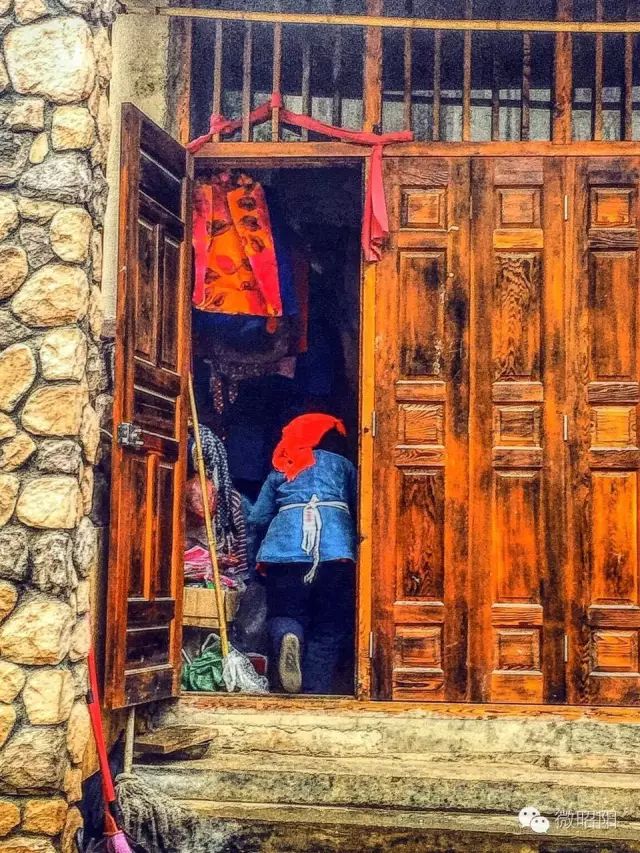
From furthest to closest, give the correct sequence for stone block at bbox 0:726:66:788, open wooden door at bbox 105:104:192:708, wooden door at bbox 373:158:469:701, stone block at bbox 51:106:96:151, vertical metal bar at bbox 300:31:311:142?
vertical metal bar at bbox 300:31:311:142 → wooden door at bbox 373:158:469:701 → open wooden door at bbox 105:104:192:708 → stone block at bbox 51:106:96:151 → stone block at bbox 0:726:66:788

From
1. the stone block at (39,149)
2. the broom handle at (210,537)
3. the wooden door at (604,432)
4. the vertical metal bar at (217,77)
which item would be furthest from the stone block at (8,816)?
the vertical metal bar at (217,77)

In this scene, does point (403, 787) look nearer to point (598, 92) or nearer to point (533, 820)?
point (533, 820)

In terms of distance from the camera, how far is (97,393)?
5.91 meters

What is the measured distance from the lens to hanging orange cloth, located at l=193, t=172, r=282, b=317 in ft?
24.1

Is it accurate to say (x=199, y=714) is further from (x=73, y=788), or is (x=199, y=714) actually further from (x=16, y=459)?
(x=16, y=459)

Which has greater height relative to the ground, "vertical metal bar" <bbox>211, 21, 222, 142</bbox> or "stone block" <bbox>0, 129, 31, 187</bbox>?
"vertical metal bar" <bbox>211, 21, 222, 142</bbox>

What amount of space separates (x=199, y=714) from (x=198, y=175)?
3.10 meters

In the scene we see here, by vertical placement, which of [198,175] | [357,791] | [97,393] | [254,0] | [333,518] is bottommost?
[357,791]

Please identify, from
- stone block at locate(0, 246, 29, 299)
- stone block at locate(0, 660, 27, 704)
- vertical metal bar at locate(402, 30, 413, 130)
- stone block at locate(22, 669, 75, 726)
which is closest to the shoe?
stone block at locate(22, 669, 75, 726)

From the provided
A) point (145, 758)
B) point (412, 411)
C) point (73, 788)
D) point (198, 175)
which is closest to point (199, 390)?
point (198, 175)

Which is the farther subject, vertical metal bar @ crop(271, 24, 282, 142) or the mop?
vertical metal bar @ crop(271, 24, 282, 142)

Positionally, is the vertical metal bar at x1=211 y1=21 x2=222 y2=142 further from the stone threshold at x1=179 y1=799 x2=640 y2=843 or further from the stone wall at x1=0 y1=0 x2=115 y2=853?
the stone threshold at x1=179 y1=799 x2=640 y2=843

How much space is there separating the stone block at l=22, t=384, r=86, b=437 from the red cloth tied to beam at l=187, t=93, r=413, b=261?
6.94ft

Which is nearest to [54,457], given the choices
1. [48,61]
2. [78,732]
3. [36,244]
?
[36,244]
